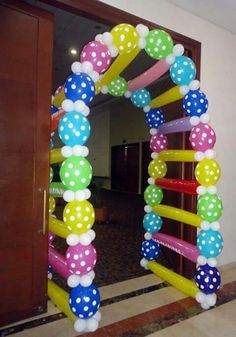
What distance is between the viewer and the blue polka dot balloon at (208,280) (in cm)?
220

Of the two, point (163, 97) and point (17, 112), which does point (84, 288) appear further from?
point (163, 97)

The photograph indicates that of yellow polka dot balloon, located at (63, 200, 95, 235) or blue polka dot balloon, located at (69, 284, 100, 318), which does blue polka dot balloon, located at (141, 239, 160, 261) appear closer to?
blue polka dot balloon, located at (69, 284, 100, 318)

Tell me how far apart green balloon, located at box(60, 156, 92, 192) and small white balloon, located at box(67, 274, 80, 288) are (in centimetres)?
61

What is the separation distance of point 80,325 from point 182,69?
6.80ft

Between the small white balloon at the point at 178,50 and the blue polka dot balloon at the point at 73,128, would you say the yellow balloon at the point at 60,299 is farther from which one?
the small white balloon at the point at 178,50

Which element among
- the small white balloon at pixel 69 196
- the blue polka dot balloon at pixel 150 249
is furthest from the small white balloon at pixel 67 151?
the blue polka dot balloon at pixel 150 249

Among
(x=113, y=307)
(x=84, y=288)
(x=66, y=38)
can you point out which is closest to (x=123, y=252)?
(x=113, y=307)

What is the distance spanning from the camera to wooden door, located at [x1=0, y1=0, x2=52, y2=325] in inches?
75.0

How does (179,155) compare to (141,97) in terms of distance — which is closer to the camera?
(179,155)

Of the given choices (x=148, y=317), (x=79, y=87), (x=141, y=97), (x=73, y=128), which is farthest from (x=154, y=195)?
(x=79, y=87)

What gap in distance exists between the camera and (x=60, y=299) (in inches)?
84.2

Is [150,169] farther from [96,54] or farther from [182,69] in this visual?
[96,54]

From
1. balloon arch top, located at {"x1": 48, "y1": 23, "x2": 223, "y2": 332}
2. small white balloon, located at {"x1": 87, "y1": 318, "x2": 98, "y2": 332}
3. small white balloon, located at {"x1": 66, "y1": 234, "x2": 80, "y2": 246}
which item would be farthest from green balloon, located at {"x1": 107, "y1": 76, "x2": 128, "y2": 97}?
small white balloon, located at {"x1": 87, "y1": 318, "x2": 98, "y2": 332}

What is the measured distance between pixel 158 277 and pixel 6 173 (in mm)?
1917
